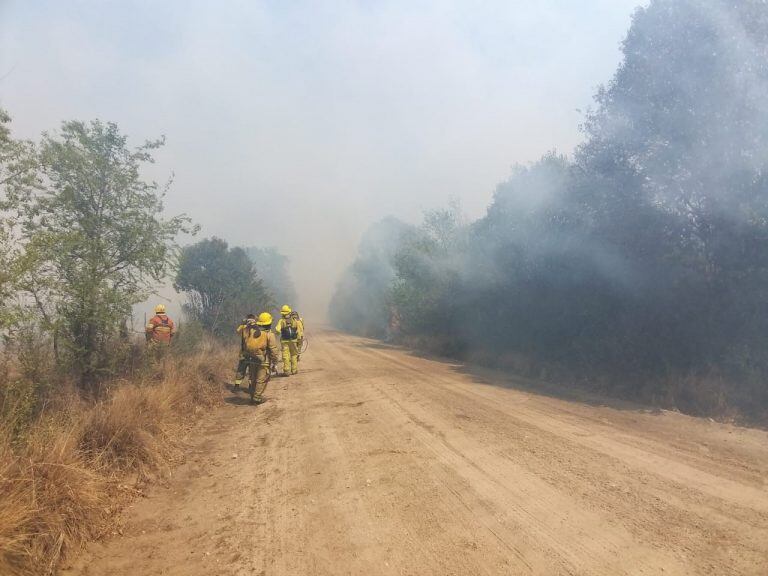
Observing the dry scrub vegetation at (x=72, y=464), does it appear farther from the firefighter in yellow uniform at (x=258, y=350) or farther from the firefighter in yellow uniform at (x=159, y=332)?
the firefighter in yellow uniform at (x=159, y=332)

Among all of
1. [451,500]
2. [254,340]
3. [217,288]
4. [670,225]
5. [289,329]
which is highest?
[670,225]

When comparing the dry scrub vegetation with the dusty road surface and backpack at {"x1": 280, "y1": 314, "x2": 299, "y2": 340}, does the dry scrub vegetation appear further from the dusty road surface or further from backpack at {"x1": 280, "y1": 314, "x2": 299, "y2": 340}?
backpack at {"x1": 280, "y1": 314, "x2": 299, "y2": 340}

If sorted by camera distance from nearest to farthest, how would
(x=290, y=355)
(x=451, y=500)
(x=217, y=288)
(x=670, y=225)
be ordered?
(x=451, y=500)
(x=670, y=225)
(x=290, y=355)
(x=217, y=288)

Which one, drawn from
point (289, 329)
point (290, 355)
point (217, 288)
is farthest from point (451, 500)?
point (217, 288)

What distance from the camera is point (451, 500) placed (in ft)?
13.7

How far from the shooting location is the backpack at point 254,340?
866 cm

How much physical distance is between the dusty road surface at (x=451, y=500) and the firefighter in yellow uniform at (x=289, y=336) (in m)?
4.26

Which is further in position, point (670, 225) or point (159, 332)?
point (670, 225)

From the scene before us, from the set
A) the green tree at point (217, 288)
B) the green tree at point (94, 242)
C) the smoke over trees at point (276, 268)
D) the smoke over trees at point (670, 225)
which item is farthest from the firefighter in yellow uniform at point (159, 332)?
the smoke over trees at point (276, 268)

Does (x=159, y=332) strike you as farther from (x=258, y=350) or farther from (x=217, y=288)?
(x=217, y=288)

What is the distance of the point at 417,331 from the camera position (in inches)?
1001

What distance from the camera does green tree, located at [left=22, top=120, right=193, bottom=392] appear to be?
22.8ft

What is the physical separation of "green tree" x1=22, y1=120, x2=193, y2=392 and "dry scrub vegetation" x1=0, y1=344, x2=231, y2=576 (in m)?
0.95

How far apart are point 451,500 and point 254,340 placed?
545 centimetres
